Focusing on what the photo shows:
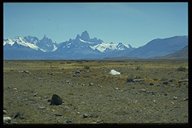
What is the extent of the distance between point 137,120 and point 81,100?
420 centimetres

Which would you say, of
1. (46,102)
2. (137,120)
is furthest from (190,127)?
(46,102)

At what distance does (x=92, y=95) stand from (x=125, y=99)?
1.69 metres

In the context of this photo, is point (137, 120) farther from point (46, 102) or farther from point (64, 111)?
point (46, 102)

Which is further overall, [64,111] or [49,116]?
[64,111]

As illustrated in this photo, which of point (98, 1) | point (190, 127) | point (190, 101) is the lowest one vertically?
point (190, 127)

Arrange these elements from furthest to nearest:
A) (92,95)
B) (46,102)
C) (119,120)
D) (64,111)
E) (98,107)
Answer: (92,95)
(46,102)
(98,107)
(64,111)
(119,120)

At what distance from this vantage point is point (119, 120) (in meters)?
9.53

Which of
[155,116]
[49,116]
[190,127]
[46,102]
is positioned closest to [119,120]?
[155,116]

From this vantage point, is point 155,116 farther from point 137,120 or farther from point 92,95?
point 92,95

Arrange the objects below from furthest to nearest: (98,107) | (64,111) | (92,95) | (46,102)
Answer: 1. (92,95)
2. (46,102)
3. (98,107)
4. (64,111)

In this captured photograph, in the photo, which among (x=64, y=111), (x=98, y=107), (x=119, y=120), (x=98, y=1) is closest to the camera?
(x=98, y=1)

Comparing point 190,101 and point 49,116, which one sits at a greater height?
point 190,101

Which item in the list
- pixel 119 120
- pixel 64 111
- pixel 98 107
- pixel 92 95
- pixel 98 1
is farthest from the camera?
pixel 92 95

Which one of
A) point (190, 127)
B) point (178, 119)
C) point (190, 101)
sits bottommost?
point (178, 119)
